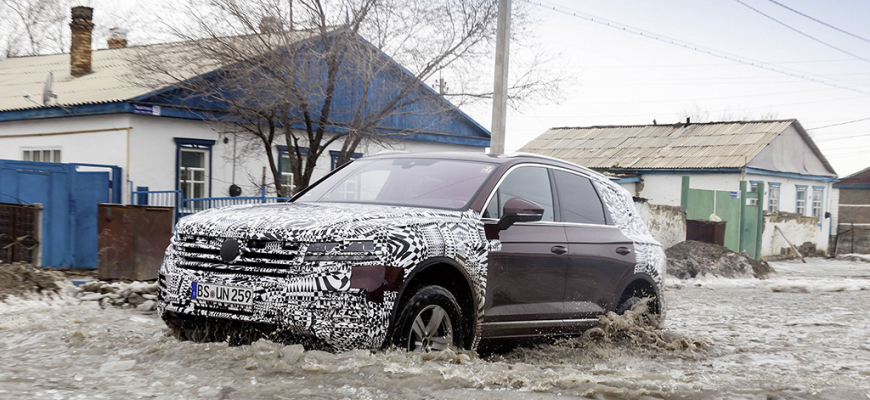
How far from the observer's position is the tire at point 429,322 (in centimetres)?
527

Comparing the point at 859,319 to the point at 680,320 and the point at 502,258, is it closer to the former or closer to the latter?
the point at 680,320

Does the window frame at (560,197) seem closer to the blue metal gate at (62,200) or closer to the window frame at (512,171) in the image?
the window frame at (512,171)

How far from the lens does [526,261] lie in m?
6.50

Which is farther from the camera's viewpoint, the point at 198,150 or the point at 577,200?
the point at 198,150

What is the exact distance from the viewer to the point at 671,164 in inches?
1264

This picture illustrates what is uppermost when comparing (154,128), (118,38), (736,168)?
(118,38)

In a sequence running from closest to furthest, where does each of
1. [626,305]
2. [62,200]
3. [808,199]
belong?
1. [626,305]
2. [62,200]
3. [808,199]

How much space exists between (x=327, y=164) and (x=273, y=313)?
58.7 feet

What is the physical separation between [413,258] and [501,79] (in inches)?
419

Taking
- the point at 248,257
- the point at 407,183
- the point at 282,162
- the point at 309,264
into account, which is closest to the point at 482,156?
the point at 407,183

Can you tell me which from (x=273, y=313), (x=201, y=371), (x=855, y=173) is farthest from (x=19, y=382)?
(x=855, y=173)

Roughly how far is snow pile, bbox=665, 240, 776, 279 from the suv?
1186 cm

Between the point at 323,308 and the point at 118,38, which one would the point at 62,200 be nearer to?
the point at 323,308

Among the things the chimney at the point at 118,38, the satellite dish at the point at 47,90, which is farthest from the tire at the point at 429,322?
the chimney at the point at 118,38
